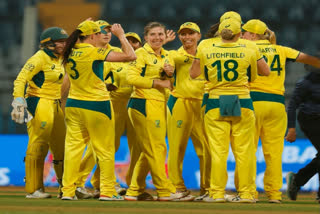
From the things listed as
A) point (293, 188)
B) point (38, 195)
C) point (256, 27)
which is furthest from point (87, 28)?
point (293, 188)

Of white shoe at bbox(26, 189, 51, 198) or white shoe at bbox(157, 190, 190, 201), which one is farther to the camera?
white shoe at bbox(26, 189, 51, 198)

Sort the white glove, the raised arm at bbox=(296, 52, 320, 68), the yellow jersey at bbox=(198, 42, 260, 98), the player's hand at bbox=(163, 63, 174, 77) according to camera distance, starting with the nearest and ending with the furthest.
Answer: the yellow jersey at bbox=(198, 42, 260, 98), the white glove, the raised arm at bbox=(296, 52, 320, 68), the player's hand at bbox=(163, 63, 174, 77)

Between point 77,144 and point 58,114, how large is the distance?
42.3 inches

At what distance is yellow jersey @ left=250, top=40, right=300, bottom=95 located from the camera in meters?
8.80

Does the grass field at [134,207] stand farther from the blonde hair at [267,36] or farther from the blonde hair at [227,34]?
the blonde hair at [267,36]

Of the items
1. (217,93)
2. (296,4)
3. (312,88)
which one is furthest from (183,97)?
(296,4)

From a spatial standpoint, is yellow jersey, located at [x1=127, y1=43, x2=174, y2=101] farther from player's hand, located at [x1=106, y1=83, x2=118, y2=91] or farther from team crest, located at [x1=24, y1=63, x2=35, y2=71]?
team crest, located at [x1=24, y1=63, x2=35, y2=71]

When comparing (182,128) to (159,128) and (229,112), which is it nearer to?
(159,128)

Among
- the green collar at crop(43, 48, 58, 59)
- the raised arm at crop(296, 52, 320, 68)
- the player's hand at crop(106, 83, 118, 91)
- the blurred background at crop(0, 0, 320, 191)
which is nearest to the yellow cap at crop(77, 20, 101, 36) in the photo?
the green collar at crop(43, 48, 58, 59)

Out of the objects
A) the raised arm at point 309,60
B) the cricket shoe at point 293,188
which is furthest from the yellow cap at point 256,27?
the cricket shoe at point 293,188

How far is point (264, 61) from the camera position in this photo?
8258 mm

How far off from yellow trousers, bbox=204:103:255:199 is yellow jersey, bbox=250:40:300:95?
2.20ft

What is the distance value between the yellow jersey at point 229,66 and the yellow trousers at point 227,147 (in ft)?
0.84

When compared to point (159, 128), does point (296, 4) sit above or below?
→ above
